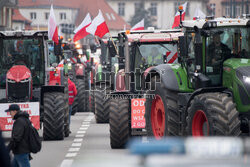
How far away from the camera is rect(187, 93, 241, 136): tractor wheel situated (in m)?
10.9

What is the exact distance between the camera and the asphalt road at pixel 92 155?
4.98 m

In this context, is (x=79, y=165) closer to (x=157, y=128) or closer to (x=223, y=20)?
(x=223, y=20)

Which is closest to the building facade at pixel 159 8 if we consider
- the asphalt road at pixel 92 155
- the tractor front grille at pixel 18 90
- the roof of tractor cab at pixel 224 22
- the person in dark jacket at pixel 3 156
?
the asphalt road at pixel 92 155

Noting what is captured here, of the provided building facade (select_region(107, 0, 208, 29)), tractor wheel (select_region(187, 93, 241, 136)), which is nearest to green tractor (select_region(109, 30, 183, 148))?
tractor wheel (select_region(187, 93, 241, 136))

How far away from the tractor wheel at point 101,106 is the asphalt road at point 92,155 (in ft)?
1.20

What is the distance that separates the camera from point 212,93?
11.5 metres

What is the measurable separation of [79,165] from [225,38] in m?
7.71

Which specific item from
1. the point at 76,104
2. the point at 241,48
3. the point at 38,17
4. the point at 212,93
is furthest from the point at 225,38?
the point at 38,17

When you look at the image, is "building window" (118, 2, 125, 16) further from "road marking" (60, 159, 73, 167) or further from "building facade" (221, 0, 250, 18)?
"road marking" (60, 159, 73, 167)

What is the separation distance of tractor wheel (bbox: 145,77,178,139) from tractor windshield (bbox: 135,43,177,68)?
8.69 ft

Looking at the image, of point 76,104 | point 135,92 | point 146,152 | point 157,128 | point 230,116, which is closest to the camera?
point 146,152

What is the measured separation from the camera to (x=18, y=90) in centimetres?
1864

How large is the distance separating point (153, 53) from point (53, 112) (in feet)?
9.15

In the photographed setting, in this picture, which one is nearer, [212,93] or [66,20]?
[212,93]
